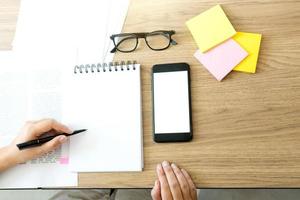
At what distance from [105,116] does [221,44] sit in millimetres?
307

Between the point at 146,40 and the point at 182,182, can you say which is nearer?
the point at 182,182

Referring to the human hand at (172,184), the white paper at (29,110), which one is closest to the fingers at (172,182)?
the human hand at (172,184)

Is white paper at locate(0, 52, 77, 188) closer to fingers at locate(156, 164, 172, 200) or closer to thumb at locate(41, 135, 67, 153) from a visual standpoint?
thumb at locate(41, 135, 67, 153)

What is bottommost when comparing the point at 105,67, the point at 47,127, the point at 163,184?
the point at 163,184

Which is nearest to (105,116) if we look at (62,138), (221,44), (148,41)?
(62,138)

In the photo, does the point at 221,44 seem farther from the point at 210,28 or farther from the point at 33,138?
the point at 33,138

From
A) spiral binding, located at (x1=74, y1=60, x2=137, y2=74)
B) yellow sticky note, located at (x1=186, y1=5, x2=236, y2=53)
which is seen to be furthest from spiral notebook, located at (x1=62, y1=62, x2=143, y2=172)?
yellow sticky note, located at (x1=186, y1=5, x2=236, y2=53)

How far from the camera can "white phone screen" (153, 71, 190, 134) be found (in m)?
0.75

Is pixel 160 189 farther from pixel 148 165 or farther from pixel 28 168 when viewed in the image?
pixel 28 168

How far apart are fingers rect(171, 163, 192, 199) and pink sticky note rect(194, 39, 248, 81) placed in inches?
8.5

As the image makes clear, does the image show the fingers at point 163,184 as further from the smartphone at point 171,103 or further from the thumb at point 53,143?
the thumb at point 53,143

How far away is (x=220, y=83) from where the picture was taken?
77cm

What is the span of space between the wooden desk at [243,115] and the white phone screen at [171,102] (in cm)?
2

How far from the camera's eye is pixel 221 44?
30.9 inches
